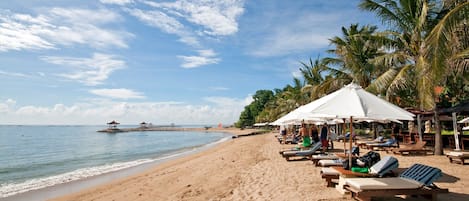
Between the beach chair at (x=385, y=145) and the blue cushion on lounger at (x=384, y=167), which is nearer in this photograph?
the blue cushion on lounger at (x=384, y=167)

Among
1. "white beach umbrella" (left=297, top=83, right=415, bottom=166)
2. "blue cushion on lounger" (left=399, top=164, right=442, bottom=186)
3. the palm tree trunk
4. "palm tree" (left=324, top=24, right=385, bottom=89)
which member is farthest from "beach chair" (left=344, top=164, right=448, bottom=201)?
"palm tree" (left=324, top=24, right=385, bottom=89)

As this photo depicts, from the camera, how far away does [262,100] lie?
8594cm

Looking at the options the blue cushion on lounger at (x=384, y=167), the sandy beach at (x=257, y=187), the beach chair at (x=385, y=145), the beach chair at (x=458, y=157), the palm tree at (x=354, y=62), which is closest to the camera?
the blue cushion on lounger at (x=384, y=167)

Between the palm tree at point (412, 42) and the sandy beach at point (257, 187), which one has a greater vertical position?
the palm tree at point (412, 42)

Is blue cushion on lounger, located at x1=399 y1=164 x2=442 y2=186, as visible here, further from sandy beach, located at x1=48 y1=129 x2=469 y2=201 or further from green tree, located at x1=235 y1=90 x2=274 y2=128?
green tree, located at x1=235 y1=90 x2=274 y2=128

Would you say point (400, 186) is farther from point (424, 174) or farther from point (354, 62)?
point (354, 62)

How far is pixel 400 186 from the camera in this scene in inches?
200

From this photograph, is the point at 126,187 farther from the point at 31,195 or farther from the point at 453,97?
the point at 453,97

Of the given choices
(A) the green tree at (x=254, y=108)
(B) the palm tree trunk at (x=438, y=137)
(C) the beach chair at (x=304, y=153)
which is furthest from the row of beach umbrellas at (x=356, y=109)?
(A) the green tree at (x=254, y=108)

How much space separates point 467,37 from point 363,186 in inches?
366

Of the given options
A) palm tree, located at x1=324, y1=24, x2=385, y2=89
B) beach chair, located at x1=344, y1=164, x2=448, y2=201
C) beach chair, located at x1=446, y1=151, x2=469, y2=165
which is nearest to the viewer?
beach chair, located at x1=344, y1=164, x2=448, y2=201

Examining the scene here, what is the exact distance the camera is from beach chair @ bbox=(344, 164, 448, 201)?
4.99m

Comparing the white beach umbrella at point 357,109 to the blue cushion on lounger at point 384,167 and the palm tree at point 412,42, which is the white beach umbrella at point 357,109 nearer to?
the blue cushion on lounger at point 384,167

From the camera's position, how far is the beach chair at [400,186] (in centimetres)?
499
